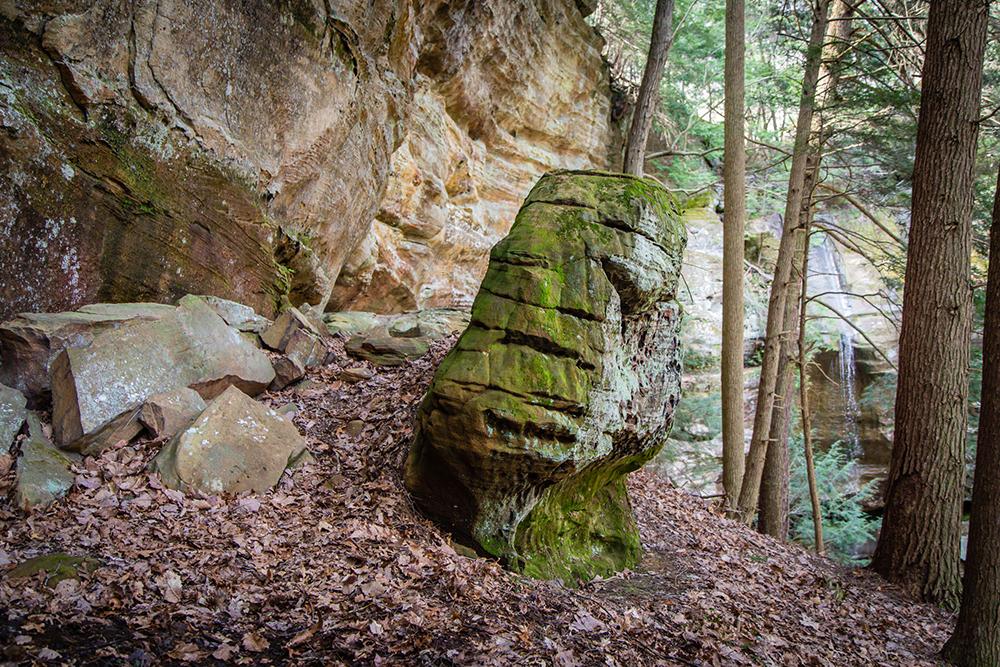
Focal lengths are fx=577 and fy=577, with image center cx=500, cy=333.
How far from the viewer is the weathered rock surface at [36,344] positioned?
4992 millimetres

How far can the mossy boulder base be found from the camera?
4633 millimetres

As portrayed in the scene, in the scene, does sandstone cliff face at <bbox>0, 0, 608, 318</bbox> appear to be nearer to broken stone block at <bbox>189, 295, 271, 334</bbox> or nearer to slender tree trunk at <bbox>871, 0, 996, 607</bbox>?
broken stone block at <bbox>189, 295, 271, 334</bbox>

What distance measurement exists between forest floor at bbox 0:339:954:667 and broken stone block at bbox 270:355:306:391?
2.49 ft

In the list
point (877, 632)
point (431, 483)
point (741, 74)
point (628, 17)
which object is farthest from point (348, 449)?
point (628, 17)

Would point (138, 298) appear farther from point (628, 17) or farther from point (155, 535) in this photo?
point (628, 17)

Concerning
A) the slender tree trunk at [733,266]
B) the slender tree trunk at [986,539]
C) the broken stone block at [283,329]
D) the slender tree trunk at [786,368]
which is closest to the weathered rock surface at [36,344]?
the broken stone block at [283,329]

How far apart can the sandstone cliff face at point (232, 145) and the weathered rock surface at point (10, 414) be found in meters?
0.97

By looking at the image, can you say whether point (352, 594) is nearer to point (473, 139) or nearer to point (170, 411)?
point (170, 411)

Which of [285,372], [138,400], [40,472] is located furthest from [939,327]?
[40,472]

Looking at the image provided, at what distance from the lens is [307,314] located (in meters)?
9.08

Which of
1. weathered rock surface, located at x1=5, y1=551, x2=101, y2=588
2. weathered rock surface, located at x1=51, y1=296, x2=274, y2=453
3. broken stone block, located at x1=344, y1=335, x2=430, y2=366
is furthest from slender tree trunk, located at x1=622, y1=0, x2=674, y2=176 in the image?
weathered rock surface, located at x1=5, y1=551, x2=101, y2=588

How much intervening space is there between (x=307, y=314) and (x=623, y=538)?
5.84m

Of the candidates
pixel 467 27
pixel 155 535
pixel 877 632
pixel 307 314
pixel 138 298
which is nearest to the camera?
pixel 155 535

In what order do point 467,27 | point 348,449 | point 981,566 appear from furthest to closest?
point 467,27
point 348,449
point 981,566
